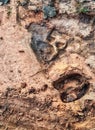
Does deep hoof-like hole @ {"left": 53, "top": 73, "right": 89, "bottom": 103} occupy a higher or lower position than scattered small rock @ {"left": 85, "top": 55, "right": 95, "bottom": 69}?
lower

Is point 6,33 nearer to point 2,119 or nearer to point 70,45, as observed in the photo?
point 70,45

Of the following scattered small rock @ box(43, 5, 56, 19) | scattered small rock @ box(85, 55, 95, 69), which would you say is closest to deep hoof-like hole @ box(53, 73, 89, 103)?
scattered small rock @ box(85, 55, 95, 69)

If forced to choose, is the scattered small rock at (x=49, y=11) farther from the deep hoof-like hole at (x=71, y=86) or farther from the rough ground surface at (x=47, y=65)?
the deep hoof-like hole at (x=71, y=86)

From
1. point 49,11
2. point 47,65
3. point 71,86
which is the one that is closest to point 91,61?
point 71,86

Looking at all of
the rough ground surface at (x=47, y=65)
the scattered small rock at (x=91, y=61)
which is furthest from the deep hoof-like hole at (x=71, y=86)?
the scattered small rock at (x=91, y=61)

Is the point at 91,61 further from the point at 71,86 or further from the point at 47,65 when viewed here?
the point at 47,65

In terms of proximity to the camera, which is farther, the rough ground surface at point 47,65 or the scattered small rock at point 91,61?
the scattered small rock at point 91,61

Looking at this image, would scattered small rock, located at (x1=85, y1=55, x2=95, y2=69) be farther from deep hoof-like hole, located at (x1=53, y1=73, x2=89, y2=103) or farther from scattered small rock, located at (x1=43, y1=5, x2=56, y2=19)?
scattered small rock, located at (x1=43, y1=5, x2=56, y2=19)
